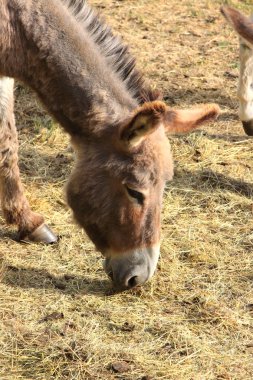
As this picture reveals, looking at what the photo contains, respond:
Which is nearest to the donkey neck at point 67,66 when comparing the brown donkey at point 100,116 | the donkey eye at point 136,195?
the brown donkey at point 100,116

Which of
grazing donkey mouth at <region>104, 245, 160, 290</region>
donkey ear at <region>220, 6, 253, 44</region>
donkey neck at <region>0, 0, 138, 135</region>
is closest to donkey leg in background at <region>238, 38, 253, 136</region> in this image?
donkey ear at <region>220, 6, 253, 44</region>

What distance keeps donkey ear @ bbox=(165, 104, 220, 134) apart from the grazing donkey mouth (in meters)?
0.70

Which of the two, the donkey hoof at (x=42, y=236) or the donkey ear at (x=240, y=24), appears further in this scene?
the donkey hoof at (x=42, y=236)

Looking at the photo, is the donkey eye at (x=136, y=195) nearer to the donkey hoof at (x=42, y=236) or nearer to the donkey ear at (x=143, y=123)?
the donkey ear at (x=143, y=123)

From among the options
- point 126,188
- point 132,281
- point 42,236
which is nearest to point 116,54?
point 126,188

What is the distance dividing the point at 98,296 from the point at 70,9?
6.01 ft

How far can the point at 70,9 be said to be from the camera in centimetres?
432

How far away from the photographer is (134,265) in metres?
4.21

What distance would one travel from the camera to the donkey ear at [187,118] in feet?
13.6

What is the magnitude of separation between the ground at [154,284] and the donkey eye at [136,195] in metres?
0.88

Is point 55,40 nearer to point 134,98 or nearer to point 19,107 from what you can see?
point 134,98

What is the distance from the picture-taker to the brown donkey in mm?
4070

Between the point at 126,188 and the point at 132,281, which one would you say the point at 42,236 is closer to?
the point at 132,281

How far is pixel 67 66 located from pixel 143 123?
0.65m
